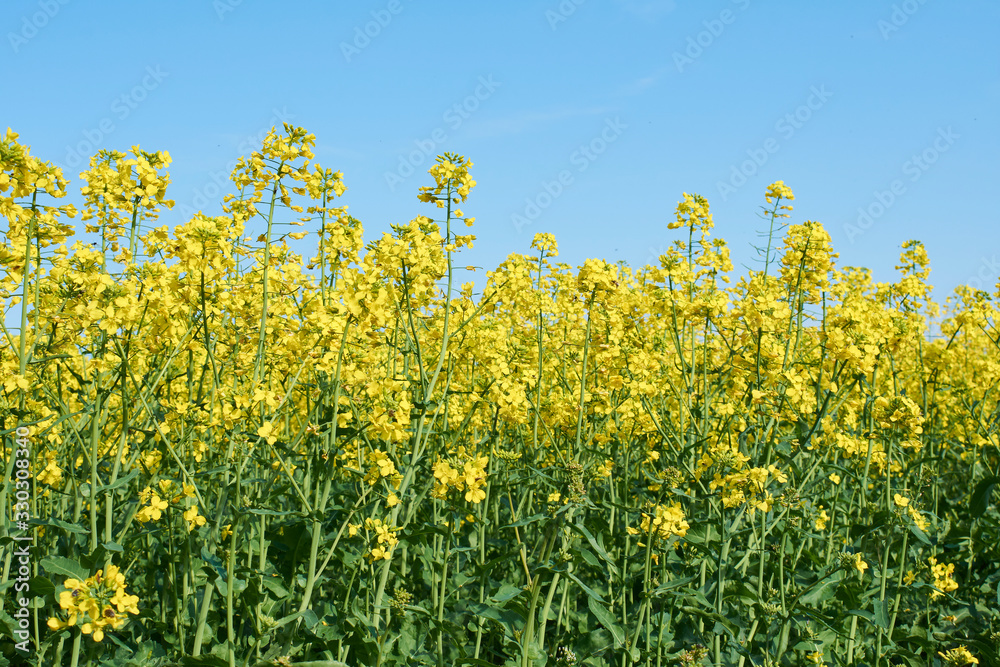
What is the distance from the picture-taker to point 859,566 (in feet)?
13.6

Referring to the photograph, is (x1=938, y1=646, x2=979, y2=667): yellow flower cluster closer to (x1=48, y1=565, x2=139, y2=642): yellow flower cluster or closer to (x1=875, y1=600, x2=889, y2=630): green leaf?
(x1=875, y1=600, x2=889, y2=630): green leaf

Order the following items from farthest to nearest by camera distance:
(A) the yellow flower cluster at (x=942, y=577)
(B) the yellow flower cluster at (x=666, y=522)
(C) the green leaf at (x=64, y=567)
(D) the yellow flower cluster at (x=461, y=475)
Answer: (A) the yellow flower cluster at (x=942, y=577) < (B) the yellow flower cluster at (x=666, y=522) < (D) the yellow flower cluster at (x=461, y=475) < (C) the green leaf at (x=64, y=567)

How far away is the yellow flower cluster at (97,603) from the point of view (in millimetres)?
2824

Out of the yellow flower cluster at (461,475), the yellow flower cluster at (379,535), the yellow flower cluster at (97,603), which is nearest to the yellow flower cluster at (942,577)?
the yellow flower cluster at (461,475)

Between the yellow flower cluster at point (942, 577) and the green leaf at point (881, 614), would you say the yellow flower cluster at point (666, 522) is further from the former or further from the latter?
the yellow flower cluster at point (942, 577)

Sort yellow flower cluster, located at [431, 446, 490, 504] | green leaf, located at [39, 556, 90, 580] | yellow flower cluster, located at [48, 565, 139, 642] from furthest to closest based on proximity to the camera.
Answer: yellow flower cluster, located at [431, 446, 490, 504] → green leaf, located at [39, 556, 90, 580] → yellow flower cluster, located at [48, 565, 139, 642]

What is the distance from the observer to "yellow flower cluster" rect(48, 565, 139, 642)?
2.82 m

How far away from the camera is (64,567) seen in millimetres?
3201

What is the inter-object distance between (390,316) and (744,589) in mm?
2433

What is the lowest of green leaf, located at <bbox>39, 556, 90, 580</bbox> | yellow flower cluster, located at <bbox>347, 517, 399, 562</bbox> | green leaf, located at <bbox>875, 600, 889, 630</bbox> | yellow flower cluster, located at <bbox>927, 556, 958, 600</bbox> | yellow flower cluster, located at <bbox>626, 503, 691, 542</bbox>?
green leaf, located at <bbox>875, 600, 889, 630</bbox>

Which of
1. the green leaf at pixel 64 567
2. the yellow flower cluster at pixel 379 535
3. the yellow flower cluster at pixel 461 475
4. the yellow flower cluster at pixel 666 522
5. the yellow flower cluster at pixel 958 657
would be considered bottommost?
the yellow flower cluster at pixel 958 657

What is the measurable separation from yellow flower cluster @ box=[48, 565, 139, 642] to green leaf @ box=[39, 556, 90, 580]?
32 cm

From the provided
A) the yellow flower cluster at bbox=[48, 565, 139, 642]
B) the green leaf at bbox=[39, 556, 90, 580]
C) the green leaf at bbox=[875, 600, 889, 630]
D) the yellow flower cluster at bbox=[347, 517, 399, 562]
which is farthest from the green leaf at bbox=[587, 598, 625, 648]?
the green leaf at bbox=[39, 556, 90, 580]

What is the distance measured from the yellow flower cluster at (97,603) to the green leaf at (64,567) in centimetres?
32
